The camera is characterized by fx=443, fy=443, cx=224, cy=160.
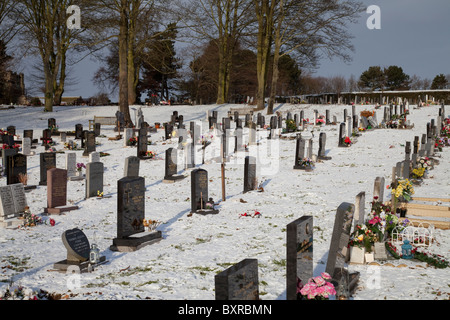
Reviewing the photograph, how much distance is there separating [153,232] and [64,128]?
80.1 ft

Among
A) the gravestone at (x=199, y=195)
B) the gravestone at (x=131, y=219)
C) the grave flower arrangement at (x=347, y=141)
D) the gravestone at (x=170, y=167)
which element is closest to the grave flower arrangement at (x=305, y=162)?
the gravestone at (x=170, y=167)

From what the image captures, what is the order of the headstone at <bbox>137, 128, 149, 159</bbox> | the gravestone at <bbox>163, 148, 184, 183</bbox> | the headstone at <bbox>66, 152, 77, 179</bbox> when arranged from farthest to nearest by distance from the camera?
1. the headstone at <bbox>137, 128, 149, 159</bbox>
2. the headstone at <bbox>66, 152, 77, 179</bbox>
3. the gravestone at <bbox>163, 148, 184, 183</bbox>

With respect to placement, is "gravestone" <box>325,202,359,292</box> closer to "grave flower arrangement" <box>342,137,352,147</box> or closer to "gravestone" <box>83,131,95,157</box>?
"grave flower arrangement" <box>342,137,352,147</box>

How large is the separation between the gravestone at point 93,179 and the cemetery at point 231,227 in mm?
43

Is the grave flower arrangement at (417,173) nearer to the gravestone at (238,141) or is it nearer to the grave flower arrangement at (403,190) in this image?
the grave flower arrangement at (403,190)

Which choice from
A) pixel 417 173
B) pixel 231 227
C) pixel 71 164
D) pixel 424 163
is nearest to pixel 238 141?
pixel 71 164

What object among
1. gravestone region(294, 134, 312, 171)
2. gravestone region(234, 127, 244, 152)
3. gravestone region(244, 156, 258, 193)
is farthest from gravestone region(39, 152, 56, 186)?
gravestone region(294, 134, 312, 171)

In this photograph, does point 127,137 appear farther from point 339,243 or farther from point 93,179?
point 339,243

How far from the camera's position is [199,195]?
1191 centimetres

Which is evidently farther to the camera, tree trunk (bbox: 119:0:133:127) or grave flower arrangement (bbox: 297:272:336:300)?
tree trunk (bbox: 119:0:133:127)

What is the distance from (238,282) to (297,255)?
134 centimetres

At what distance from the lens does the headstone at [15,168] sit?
1429 cm

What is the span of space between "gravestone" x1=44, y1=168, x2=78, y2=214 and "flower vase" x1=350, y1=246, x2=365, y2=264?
768cm

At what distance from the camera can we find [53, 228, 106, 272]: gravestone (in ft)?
25.5
